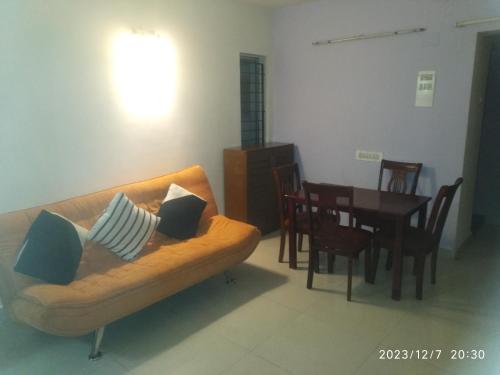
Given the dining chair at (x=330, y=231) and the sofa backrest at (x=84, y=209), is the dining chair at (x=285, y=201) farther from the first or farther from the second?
the sofa backrest at (x=84, y=209)

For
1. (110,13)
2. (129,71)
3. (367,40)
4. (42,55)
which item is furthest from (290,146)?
(42,55)

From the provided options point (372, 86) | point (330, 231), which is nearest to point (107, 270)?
point (330, 231)

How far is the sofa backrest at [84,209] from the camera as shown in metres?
2.17

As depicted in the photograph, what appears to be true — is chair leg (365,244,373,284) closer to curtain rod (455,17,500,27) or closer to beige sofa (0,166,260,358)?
beige sofa (0,166,260,358)

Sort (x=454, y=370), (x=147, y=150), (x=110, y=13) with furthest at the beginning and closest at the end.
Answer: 1. (x=147, y=150)
2. (x=110, y=13)
3. (x=454, y=370)

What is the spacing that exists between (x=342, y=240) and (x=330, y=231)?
0.11 m

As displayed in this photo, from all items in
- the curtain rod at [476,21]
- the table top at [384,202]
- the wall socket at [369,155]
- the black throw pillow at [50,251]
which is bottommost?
the black throw pillow at [50,251]

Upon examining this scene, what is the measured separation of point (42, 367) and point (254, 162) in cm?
251

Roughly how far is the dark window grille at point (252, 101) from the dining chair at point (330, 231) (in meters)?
1.78

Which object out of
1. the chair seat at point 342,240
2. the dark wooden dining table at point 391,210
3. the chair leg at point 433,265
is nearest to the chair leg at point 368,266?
the chair seat at point 342,240

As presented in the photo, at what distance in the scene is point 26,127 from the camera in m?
2.57

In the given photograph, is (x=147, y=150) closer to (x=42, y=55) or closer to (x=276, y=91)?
(x=42, y=55)

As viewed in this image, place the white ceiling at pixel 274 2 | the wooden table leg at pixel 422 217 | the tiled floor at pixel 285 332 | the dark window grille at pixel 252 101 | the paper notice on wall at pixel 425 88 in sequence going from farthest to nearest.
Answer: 1. the dark window grille at pixel 252 101
2. the white ceiling at pixel 274 2
3. the paper notice on wall at pixel 425 88
4. the wooden table leg at pixel 422 217
5. the tiled floor at pixel 285 332

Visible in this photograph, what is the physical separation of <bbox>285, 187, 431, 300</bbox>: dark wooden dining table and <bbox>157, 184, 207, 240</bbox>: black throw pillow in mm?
789
